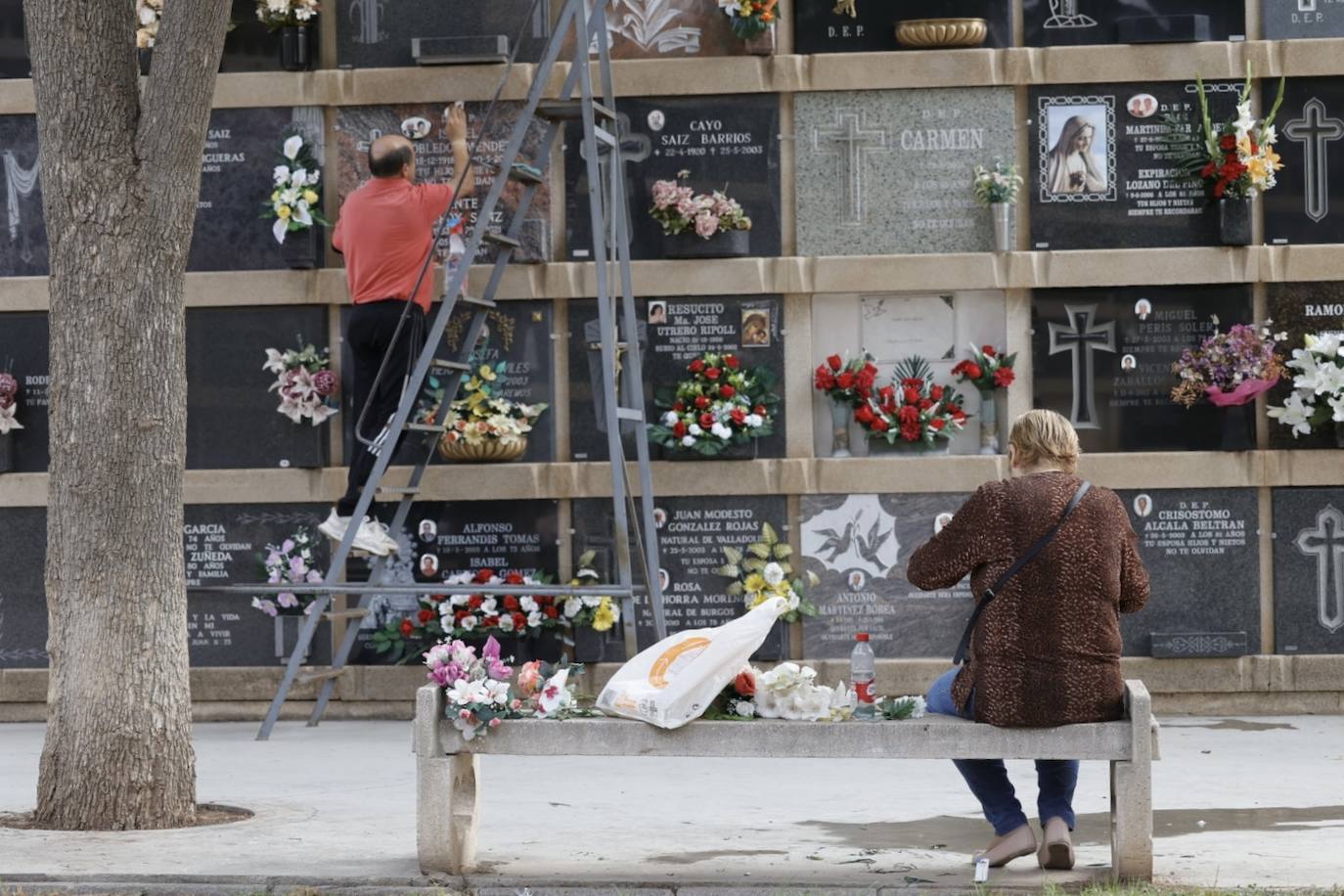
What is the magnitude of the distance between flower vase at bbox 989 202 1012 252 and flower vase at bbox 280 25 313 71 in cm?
335

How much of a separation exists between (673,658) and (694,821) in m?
1.11

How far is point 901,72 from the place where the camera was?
9.18 metres

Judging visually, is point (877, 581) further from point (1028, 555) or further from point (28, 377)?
point (28, 377)

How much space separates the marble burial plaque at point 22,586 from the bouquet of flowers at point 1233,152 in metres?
5.75

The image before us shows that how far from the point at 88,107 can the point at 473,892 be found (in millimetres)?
2980

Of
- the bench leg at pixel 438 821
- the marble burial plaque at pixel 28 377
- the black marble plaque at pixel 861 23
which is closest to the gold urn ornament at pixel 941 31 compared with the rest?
the black marble plaque at pixel 861 23

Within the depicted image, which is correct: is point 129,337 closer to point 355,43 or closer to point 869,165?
point 355,43

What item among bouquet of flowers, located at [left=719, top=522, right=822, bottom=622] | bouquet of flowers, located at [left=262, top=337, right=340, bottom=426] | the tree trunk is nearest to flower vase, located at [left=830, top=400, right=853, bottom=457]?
bouquet of flowers, located at [left=719, top=522, right=822, bottom=622]

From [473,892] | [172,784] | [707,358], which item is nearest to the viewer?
[473,892]

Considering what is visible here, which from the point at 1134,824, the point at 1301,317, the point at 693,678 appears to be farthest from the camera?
the point at 1301,317

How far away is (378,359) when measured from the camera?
905 cm

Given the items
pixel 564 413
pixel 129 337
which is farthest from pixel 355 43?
pixel 129 337

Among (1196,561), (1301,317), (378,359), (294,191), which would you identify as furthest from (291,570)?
(1301,317)

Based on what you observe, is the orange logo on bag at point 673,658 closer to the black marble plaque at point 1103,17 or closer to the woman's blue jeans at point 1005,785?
the woman's blue jeans at point 1005,785
